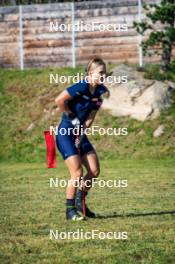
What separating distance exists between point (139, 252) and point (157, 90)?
15.7m

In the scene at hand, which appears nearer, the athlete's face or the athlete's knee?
the athlete's face

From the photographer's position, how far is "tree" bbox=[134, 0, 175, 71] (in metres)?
24.8

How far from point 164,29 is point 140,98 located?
338 centimetres

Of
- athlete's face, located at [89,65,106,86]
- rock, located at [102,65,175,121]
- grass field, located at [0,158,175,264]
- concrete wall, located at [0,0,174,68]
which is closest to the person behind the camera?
grass field, located at [0,158,175,264]

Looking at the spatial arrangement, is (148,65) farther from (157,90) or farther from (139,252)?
(139,252)

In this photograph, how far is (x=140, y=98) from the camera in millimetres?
23812

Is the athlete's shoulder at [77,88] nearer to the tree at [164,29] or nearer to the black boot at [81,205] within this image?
the black boot at [81,205]

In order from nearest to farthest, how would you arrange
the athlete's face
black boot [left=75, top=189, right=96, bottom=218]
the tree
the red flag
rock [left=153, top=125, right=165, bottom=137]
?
1. the athlete's face
2. the red flag
3. black boot [left=75, top=189, right=96, bottom=218]
4. rock [left=153, top=125, right=165, bottom=137]
5. the tree

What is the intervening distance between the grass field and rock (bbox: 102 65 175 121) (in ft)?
15.8

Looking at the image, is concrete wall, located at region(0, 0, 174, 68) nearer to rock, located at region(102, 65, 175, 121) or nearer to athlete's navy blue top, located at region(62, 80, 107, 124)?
rock, located at region(102, 65, 175, 121)

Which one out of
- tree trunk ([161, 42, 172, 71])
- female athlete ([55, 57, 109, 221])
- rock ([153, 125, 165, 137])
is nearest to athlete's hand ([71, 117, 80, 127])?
female athlete ([55, 57, 109, 221])

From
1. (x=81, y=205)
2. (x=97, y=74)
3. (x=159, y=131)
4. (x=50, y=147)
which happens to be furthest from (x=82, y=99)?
(x=159, y=131)

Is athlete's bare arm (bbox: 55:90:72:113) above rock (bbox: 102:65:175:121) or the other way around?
above

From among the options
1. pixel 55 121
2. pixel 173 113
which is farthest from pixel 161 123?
pixel 55 121
